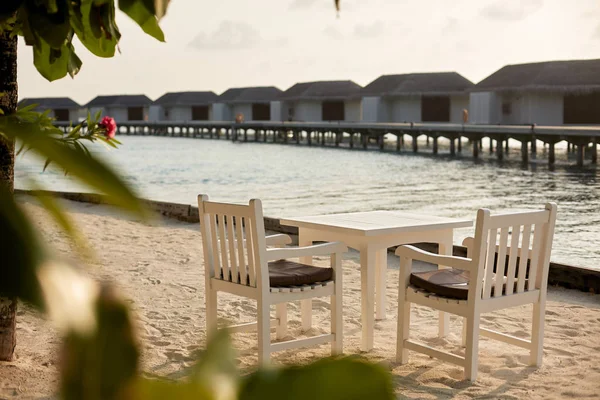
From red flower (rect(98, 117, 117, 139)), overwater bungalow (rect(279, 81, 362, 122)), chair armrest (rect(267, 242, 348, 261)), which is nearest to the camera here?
red flower (rect(98, 117, 117, 139))

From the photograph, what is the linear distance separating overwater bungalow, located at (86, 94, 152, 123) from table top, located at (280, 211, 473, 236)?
79461 mm

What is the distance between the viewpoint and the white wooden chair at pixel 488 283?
4.21 metres

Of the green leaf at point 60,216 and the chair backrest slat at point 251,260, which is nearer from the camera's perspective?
the green leaf at point 60,216

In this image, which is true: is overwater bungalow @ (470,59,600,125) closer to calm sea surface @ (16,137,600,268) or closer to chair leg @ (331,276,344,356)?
calm sea surface @ (16,137,600,268)

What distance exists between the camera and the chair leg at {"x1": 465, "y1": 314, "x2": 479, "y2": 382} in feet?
14.0

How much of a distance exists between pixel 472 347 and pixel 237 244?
146 centimetres

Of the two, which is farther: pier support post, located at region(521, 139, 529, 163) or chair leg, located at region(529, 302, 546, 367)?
pier support post, located at region(521, 139, 529, 163)

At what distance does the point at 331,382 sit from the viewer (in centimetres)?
25

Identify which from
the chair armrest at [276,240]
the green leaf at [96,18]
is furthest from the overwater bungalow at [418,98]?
the green leaf at [96,18]

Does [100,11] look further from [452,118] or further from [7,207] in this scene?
[452,118]

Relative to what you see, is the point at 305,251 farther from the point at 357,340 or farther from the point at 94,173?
the point at 94,173

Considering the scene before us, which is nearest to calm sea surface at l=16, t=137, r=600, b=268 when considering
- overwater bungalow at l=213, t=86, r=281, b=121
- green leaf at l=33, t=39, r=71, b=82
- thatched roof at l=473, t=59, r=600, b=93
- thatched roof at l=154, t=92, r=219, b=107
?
thatched roof at l=473, t=59, r=600, b=93

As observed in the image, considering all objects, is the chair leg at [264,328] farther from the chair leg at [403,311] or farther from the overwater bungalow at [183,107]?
the overwater bungalow at [183,107]

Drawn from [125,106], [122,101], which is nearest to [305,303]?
[125,106]
